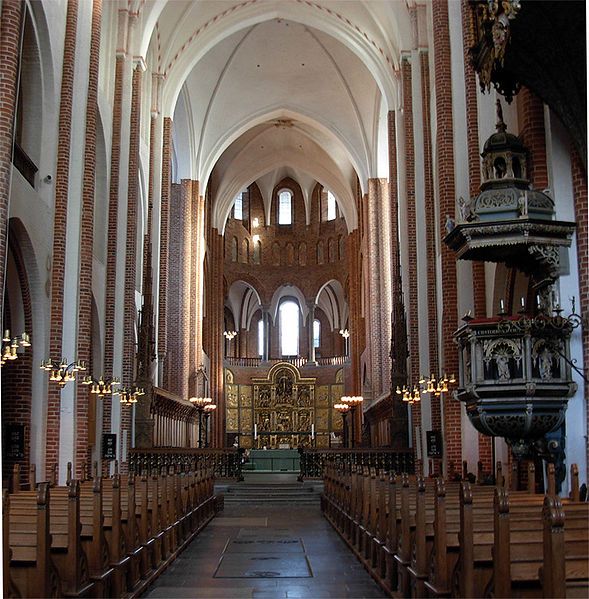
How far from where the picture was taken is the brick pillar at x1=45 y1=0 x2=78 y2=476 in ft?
46.9

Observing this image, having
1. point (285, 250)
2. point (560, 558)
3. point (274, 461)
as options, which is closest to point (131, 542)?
point (560, 558)

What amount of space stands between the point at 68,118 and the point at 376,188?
62.1ft

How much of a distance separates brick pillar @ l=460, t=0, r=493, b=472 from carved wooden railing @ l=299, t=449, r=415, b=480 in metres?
6.84

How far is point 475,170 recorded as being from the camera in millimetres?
14430

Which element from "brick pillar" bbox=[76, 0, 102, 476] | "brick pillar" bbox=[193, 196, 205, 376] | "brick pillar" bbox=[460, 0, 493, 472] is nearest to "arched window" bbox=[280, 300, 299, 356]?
"brick pillar" bbox=[193, 196, 205, 376]

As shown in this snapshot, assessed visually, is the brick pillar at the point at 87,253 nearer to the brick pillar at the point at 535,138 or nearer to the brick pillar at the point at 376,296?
the brick pillar at the point at 535,138

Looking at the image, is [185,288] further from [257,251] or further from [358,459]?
[257,251]

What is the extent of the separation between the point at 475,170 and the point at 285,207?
33.1 metres

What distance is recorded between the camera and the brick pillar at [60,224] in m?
14.3

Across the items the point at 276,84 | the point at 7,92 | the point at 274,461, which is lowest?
the point at 274,461

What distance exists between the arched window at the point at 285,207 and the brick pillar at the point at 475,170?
106 feet

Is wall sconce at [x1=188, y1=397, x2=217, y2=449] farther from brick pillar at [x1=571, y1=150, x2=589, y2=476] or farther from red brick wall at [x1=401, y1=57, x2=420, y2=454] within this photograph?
A: brick pillar at [x1=571, y1=150, x2=589, y2=476]

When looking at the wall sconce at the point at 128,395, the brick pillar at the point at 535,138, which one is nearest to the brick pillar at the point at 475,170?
the brick pillar at the point at 535,138

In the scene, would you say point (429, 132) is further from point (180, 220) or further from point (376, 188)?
point (180, 220)
